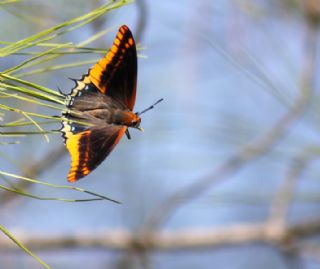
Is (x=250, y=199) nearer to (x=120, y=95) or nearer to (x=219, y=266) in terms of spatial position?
(x=120, y=95)

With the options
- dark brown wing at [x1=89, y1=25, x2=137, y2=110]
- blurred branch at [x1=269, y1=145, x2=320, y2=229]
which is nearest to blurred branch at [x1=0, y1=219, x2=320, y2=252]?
blurred branch at [x1=269, y1=145, x2=320, y2=229]

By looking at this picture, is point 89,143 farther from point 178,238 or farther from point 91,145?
point 178,238

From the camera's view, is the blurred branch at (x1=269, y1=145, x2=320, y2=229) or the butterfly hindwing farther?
the blurred branch at (x1=269, y1=145, x2=320, y2=229)

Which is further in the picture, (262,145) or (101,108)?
(262,145)

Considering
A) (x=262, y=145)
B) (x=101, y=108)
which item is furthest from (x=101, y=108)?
(x=262, y=145)

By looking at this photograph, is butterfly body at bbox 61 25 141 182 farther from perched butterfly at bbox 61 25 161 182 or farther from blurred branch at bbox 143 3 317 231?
blurred branch at bbox 143 3 317 231

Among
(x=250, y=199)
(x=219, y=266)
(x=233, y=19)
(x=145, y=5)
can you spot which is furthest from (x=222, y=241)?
(x=219, y=266)

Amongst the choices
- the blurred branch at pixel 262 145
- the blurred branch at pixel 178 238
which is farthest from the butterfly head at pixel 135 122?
the blurred branch at pixel 178 238
